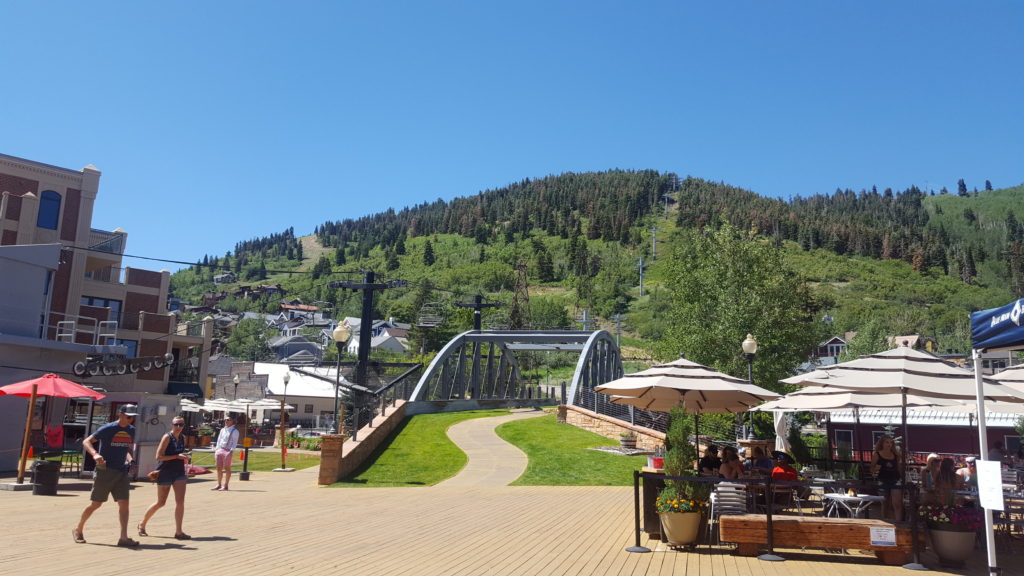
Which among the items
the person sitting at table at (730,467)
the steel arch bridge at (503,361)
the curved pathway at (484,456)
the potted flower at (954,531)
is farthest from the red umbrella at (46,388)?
the potted flower at (954,531)

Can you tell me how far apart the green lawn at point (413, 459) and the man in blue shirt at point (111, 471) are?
26.6 feet

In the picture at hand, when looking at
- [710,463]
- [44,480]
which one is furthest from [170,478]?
[710,463]

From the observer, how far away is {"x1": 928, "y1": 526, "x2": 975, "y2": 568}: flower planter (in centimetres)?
768

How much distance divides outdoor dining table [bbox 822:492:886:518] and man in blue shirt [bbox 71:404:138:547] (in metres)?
8.41

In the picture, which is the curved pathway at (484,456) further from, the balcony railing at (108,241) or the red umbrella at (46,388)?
the balcony railing at (108,241)

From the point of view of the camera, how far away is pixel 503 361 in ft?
140

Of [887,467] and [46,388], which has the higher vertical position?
[46,388]

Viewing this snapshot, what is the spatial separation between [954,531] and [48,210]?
35074 millimetres

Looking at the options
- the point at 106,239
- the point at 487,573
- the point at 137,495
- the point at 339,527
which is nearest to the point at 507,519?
the point at 339,527

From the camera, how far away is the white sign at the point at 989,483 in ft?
20.0

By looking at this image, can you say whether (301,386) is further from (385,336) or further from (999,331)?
(385,336)

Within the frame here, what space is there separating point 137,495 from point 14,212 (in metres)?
22.5

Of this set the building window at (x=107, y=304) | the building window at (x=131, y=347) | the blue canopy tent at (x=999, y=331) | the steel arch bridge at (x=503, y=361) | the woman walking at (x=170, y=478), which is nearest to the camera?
the blue canopy tent at (x=999, y=331)

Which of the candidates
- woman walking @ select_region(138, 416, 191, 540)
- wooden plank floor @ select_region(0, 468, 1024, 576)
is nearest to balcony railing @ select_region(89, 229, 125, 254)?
wooden plank floor @ select_region(0, 468, 1024, 576)
